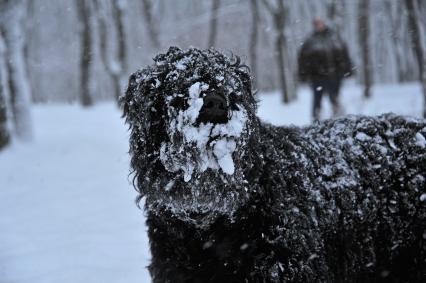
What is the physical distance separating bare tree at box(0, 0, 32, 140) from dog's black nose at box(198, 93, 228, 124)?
9.26 m

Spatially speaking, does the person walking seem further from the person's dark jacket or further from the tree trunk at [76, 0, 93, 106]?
the tree trunk at [76, 0, 93, 106]

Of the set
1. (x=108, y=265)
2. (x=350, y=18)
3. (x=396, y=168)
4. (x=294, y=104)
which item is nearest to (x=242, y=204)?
(x=396, y=168)

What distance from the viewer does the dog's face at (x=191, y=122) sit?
236cm

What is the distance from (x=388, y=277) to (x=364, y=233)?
0.43 m

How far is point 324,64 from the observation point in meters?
10.1

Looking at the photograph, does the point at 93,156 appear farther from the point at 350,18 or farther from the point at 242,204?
the point at 350,18

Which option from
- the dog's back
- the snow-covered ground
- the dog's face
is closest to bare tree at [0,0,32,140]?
the snow-covered ground

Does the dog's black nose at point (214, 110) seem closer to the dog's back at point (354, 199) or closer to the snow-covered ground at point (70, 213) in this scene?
the dog's back at point (354, 199)

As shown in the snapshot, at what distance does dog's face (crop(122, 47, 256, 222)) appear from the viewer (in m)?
2.36

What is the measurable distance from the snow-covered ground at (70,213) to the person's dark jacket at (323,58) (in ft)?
7.35

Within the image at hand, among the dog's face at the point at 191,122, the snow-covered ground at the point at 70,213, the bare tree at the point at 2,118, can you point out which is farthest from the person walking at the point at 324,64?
the dog's face at the point at 191,122

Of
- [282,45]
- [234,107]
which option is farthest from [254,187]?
[282,45]

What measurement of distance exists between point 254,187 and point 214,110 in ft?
1.90

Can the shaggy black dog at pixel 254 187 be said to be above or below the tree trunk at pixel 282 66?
below
